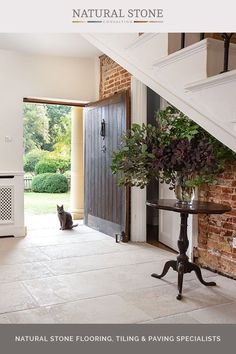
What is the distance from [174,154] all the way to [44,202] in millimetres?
6988

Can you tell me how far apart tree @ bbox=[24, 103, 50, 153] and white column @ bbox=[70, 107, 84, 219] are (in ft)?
24.1

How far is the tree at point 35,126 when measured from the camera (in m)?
13.3

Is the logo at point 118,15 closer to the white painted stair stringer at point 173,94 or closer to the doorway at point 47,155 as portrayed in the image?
the white painted stair stringer at point 173,94

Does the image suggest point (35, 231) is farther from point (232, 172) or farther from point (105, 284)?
point (232, 172)

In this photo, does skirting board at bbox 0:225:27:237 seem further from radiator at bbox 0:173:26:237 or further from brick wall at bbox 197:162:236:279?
brick wall at bbox 197:162:236:279

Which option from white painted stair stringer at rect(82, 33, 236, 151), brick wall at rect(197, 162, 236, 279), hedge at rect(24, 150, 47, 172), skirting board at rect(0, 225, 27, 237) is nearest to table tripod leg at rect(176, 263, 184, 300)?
brick wall at rect(197, 162, 236, 279)

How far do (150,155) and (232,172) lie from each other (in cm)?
83

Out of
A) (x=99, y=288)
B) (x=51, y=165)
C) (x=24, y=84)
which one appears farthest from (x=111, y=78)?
(x=51, y=165)

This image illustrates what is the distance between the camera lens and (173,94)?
7.59 ft

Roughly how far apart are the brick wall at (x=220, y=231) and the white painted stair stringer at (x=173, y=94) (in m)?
1.11

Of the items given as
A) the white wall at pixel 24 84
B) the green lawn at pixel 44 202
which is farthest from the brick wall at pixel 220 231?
the green lawn at pixel 44 202

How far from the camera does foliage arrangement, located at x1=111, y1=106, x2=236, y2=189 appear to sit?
272 centimetres
